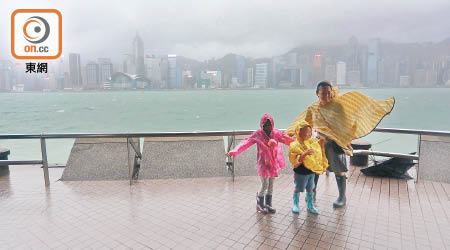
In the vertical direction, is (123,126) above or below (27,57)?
below

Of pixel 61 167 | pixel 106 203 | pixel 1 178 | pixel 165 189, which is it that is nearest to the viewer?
pixel 106 203

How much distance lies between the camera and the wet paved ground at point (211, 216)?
3.93 metres

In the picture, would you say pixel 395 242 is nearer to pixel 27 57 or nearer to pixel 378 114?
pixel 378 114

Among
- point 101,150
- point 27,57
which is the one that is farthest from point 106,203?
point 27,57

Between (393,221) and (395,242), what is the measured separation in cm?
64

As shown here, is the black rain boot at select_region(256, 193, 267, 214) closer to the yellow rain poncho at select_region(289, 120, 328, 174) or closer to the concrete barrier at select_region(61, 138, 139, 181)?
the yellow rain poncho at select_region(289, 120, 328, 174)

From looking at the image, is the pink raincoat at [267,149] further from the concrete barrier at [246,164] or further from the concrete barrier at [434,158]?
the concrete barrier at [434,158]

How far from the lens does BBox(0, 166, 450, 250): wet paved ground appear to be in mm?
3932

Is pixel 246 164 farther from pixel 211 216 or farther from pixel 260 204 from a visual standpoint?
pixel 211 216

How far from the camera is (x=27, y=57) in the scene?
29.4 feet

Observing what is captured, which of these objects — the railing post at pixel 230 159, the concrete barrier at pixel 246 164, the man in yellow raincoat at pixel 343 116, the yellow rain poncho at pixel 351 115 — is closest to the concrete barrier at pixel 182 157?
the railing post at pixel 230 159

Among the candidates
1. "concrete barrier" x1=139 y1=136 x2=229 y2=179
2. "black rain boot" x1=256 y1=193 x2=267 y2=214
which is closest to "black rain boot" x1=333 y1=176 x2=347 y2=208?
"black rain boot" x1=256 y1=193 x2=267 y2=214

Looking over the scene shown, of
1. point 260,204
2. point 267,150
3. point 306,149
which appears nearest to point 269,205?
point 260,204

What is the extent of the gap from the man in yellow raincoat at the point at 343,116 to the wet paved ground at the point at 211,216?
3.31 ft
